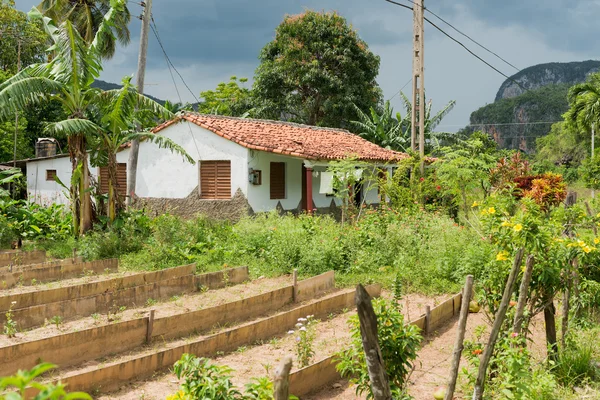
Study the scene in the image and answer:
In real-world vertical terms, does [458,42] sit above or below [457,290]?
above

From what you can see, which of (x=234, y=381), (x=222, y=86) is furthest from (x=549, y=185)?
(x=222, y=86)

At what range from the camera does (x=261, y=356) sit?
6.10 m

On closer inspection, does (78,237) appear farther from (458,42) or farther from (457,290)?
(458,42)

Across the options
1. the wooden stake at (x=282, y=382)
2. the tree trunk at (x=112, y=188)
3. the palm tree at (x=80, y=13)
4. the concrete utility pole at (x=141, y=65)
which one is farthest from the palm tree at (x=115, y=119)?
the palm tree at (x=80, y=13)

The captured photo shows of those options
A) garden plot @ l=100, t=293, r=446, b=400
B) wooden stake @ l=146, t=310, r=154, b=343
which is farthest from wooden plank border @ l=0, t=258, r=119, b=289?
garden plot @ l=100, t=293, r=446, b=400

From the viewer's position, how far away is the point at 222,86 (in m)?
37.4

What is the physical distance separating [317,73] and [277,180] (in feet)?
43.5

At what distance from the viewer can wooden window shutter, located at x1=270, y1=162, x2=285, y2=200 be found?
16422 millimetres

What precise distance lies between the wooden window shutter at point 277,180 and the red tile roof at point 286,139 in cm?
73

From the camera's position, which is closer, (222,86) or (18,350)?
(18,350)

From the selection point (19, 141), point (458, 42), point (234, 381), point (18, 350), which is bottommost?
point (234, 381)

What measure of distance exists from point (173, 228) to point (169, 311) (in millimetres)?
4499

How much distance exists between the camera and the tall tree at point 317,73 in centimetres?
2891

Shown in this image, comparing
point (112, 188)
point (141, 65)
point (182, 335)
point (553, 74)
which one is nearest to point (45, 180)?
point (141, 65)
